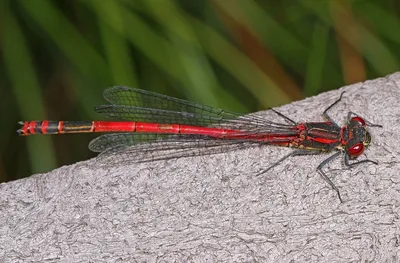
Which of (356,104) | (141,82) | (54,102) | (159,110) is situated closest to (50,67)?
(54,102)

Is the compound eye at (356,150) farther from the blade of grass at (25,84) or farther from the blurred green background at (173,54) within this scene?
the blade of grass at (25,84)

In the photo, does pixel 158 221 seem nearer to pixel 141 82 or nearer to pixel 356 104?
pixel 356 104

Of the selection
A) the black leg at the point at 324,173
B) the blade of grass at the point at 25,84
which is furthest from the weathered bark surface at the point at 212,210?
the blade of grass at the point at 25,84

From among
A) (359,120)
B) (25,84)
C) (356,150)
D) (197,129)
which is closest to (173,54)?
(197,129)

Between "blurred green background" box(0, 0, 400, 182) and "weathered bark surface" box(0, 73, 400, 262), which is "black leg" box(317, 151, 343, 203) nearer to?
"weathered bark surface" box(0, 73, 400, 262)

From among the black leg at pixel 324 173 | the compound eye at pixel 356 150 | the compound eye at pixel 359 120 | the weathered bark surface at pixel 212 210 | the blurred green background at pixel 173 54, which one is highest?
the blurred green background at pixel 173 54

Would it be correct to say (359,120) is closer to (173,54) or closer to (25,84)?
(173,54)

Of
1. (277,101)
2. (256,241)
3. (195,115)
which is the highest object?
(277,101)
